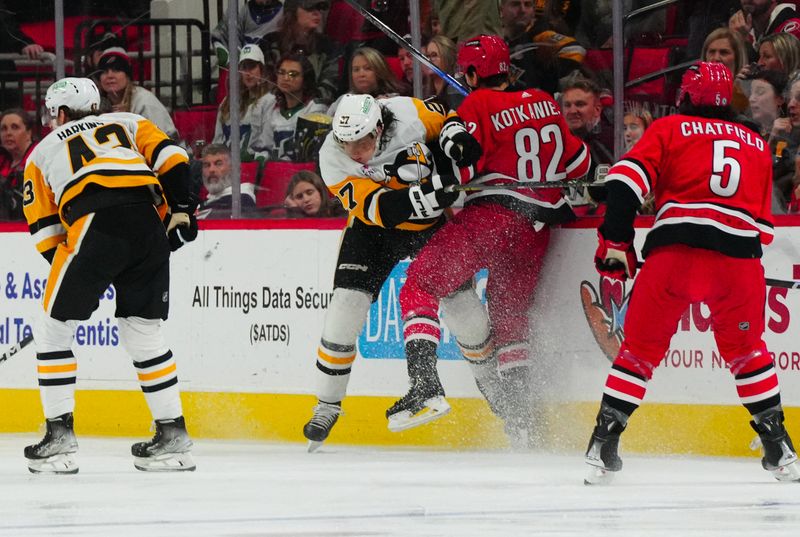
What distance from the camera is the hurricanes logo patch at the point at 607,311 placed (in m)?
5.86

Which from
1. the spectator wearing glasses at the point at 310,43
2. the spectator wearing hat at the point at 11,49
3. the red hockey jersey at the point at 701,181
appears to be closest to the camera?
the red hockey jersey at the point at 701,181

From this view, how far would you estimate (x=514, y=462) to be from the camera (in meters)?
5.61

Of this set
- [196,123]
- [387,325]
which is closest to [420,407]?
[387,325]

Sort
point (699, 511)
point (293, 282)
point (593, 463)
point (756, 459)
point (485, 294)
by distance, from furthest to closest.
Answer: point (293, 282) → point (485, 294) → point (756, 459) → point (593, 463) → point (699, 511)

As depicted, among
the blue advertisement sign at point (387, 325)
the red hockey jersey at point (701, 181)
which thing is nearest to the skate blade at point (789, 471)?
the red hockey jersey at point (701, 181)

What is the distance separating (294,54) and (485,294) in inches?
59.6

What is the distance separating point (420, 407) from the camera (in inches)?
226

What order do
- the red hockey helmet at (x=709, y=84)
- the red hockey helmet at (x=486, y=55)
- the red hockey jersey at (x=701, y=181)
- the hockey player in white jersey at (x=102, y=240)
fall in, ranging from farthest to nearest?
the red hockey helmet at (x=486, y=55)
the hockey player in white jersey at (x=102, y=240)
the red hockey helmet at (x=709, y=84)
the red hockey jersey at (x=701, y=181)

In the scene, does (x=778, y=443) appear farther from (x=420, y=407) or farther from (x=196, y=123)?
(x=196, y=123)

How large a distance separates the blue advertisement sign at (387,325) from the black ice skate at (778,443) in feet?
5.92

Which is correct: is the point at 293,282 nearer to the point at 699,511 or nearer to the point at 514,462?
the point at 514,462

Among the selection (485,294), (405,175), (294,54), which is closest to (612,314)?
(485,294)

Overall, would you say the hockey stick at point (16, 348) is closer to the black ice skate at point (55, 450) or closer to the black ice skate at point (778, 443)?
the black ice skate at point (55, 450)

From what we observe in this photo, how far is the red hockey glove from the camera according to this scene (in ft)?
16.1
